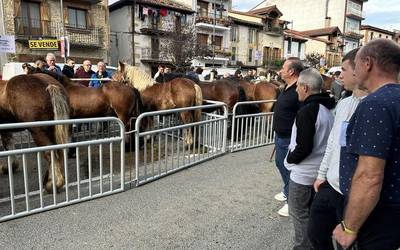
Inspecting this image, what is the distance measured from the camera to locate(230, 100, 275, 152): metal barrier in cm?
655

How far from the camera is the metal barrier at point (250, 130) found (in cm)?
655

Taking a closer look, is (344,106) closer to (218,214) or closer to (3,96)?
(218,214)

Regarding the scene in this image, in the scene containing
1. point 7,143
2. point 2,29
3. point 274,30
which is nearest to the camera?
point 7,143

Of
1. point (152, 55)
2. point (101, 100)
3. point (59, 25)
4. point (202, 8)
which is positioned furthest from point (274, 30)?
point (101, 100)

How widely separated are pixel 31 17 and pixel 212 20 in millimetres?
20078

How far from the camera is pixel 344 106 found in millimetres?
2088

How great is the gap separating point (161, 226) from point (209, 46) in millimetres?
33714

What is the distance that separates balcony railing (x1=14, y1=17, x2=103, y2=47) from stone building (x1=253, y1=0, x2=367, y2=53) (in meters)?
40.1

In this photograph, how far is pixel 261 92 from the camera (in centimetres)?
865

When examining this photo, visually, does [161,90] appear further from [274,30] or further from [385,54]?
[274,30]

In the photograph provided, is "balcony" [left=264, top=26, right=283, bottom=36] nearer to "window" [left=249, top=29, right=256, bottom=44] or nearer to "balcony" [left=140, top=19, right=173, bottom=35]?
"window" [left=249, top=29, right=256, bottom=44]

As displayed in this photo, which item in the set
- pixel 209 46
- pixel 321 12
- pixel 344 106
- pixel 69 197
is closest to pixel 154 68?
pixel 209 46

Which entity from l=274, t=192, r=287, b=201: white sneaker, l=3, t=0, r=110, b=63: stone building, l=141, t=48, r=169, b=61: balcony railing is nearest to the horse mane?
l=274, t=192, r=287, b=201: white sneaker

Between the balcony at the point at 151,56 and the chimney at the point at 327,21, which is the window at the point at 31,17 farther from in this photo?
the chimney at the point at 327,21
